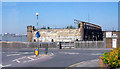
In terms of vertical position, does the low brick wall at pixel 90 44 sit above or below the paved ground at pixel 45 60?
above

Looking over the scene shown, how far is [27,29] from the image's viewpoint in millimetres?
44750

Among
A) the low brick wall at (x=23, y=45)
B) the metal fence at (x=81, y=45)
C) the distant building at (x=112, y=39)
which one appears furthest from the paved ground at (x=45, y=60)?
the low brick wall at (x=23, y=45)

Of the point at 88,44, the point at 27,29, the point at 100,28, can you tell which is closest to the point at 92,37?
the point at 100,28

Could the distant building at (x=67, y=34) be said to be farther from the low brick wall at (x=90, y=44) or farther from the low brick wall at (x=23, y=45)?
the low brick wall at (x=23, y=45)

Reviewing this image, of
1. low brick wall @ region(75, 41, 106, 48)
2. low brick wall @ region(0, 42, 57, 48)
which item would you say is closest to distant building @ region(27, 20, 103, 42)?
low brick wall @ region(75, 41, 106, 48)

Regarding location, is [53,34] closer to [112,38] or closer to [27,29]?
[27,29]

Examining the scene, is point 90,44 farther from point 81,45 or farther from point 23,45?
point 23,45

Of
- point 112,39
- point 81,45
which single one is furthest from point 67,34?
point 112,39

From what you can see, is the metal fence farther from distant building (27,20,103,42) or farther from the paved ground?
the paved ground

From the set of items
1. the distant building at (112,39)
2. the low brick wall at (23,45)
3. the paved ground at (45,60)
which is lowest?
the paved ground at (45,60)

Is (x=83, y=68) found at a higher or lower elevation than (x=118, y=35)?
lower

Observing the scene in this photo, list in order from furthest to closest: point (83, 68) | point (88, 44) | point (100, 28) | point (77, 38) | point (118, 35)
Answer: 1. point (100, 28)
2. point (77, 38)
3. point (88, 44)
4. point (118, 35)
5. point (83, 68)

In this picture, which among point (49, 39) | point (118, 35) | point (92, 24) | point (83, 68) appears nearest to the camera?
point (83, 68)

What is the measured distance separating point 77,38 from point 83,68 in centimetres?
2932
